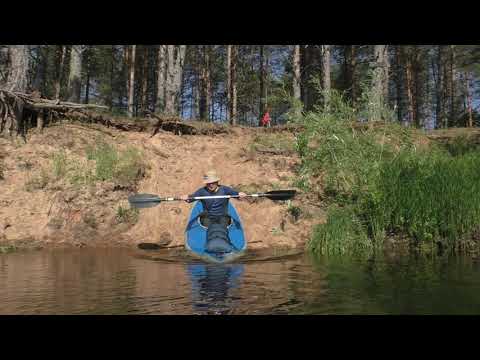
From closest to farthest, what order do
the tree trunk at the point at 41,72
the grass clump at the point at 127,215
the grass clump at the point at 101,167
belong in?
the grass clump at the point at 127,215 < the grass clump at the point at 101,167 < the tree trunk at the point at 41,72

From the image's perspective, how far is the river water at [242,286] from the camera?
4.38 m

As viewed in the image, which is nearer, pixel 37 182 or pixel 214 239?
pixel 214 239

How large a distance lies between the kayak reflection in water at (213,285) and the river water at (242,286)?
0.4 inches

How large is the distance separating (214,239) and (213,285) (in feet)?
8.89

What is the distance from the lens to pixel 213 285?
5.56 meters

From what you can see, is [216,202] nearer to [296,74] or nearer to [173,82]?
[173,82]

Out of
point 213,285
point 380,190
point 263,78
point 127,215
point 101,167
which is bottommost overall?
point 213,285

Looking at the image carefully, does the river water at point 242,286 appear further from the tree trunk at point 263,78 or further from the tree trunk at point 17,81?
the tree trunk at point 263,78

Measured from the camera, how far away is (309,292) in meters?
5.09

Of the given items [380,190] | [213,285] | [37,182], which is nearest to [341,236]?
[380,190]

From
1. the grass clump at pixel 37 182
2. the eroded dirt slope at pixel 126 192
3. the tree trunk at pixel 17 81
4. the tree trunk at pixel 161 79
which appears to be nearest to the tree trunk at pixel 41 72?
the tree trunk at pixel 161 79

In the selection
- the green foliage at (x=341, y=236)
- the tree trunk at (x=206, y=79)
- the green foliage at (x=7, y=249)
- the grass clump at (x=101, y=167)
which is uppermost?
the tree trunk at (x=206, y=79)

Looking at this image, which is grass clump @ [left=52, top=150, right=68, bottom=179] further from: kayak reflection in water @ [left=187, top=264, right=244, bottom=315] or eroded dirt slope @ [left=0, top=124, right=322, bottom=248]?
kayak reflection in water @ [left=187, top=264, right=244, bottom=315]
